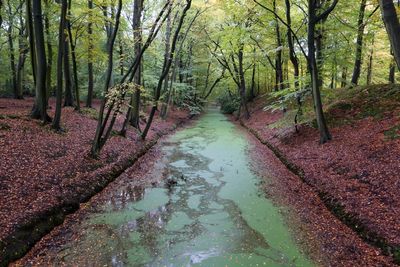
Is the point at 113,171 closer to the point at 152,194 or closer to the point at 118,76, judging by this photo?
the point at 152,194

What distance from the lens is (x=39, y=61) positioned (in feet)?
36.9

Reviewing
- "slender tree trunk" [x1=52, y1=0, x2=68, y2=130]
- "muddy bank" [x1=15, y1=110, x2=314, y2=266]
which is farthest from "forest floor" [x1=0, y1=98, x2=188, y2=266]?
"slender tree trunk" [x1=52, y1=0, x2=68, y2=130]

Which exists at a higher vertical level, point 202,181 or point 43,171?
point 43,171

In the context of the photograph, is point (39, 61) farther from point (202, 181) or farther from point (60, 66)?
point (202, 181)

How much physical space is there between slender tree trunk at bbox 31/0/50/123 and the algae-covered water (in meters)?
5.08

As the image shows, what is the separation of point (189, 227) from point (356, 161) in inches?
209

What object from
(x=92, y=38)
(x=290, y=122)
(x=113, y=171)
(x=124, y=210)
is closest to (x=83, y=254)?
(x=124, y=210)

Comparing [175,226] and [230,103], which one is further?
[230,103]

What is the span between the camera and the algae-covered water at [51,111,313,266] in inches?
228

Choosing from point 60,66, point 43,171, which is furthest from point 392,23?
point 60,66

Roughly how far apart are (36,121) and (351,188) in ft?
35.8

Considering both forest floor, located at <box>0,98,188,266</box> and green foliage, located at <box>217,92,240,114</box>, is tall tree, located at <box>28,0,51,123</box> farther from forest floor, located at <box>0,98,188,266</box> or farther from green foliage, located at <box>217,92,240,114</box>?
green foliage, located at <box>217,92,240,114</box>

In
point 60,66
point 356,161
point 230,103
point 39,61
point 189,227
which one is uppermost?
point 39,61

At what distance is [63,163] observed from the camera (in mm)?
9234
